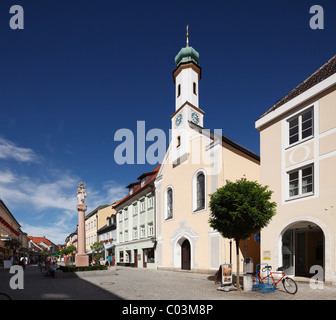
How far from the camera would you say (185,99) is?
2670cm

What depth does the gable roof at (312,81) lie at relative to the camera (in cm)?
1361

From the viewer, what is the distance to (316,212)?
12.6 m

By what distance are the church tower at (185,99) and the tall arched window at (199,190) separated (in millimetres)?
2516

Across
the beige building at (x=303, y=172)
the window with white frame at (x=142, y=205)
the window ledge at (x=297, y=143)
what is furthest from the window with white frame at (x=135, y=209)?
the window ledge at (x=297, y=143)

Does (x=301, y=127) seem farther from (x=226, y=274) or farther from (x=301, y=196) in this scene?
(x=226, y=274)

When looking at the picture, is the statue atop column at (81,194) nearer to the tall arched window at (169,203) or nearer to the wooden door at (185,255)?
the tall arched window at (169,203)

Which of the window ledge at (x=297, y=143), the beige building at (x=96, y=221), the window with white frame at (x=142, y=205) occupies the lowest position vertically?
the beige building at (x=96, y=221)

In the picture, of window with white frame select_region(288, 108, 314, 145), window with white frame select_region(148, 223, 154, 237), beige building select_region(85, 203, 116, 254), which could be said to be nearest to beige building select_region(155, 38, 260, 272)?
window with white frame select_region(148, 223, 154, 237)

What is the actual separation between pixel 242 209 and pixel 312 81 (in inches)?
341

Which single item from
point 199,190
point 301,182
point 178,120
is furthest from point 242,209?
point 178,120

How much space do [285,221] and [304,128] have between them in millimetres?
4963

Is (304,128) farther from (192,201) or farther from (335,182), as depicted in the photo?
(192,201)

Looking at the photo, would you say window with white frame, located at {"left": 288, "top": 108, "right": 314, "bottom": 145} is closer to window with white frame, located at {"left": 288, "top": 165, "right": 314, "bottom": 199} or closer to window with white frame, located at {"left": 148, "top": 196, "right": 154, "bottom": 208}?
window with white frame, located at {"left": 288, "top": 165, "right": 314, "bottom": 199}
